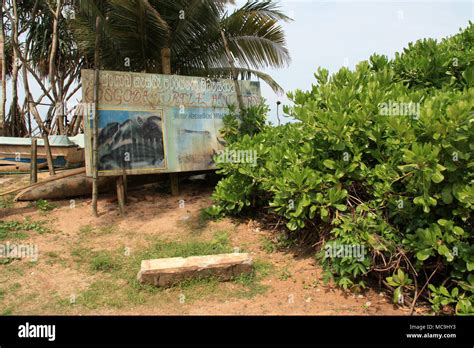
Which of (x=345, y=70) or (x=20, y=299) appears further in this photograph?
(x=345, y=70)

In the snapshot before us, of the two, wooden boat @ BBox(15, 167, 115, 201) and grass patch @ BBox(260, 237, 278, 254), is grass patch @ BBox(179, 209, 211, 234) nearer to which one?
grass patch @ BBox(260, 237, 278, 254)

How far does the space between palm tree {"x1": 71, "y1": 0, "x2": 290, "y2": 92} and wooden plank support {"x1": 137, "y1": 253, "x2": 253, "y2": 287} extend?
17.8 ft

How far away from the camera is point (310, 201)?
16.3 feet

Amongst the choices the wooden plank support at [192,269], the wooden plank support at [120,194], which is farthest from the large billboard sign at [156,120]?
the wooden plank support at [192,269]

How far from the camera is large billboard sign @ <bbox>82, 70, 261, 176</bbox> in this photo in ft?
24.8

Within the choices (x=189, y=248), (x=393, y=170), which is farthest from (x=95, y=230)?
(x=393, y=170)

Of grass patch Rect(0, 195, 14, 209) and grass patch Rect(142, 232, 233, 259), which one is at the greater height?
grass patch Rect(0, 195, 14, 209)

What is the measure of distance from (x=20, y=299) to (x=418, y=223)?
4.58 meters

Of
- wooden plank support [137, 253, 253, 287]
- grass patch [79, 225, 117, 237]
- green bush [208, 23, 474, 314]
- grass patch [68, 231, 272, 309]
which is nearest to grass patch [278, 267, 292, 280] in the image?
grass patch [68, 231, 272, 309]

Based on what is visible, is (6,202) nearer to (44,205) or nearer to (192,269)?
(44,205)

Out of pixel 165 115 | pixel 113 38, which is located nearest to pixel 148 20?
pixel 113 38

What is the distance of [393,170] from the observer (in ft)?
14.5

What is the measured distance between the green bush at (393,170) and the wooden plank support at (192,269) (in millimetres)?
918

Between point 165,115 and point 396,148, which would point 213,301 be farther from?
point 165,115
